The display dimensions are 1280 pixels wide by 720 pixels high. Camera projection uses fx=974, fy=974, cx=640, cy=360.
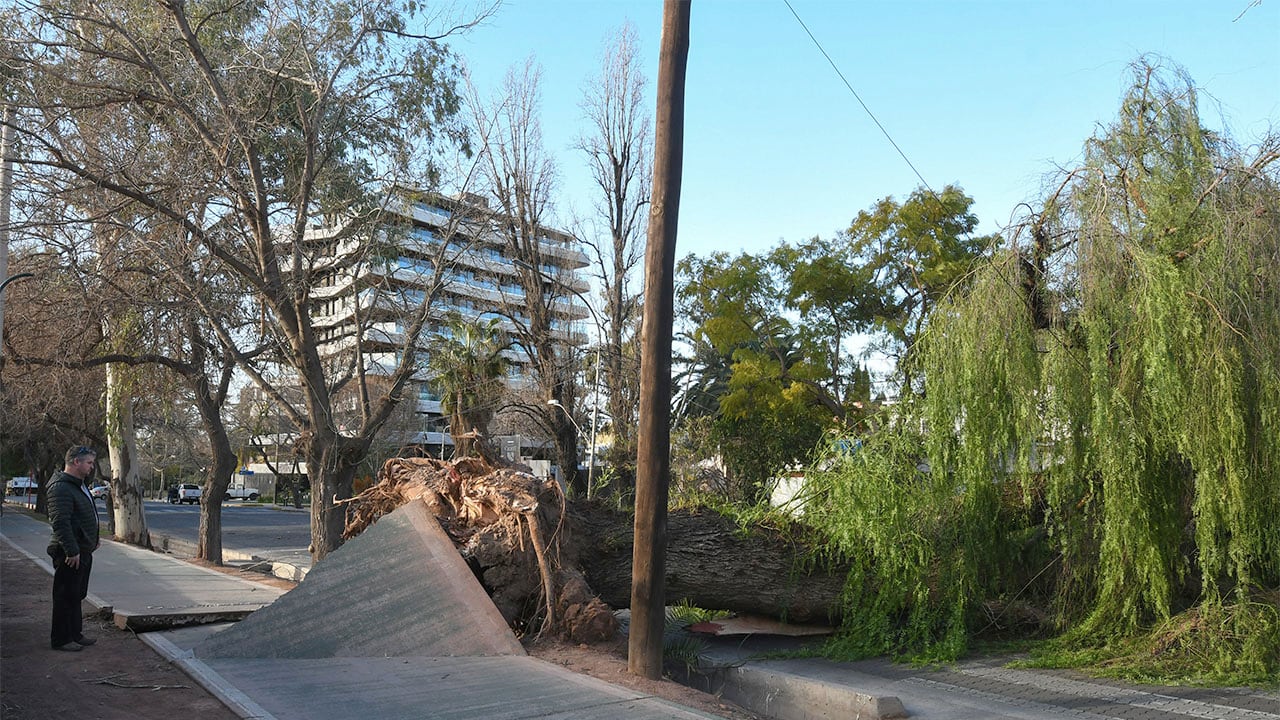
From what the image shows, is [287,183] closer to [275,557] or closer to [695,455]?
[275,557]

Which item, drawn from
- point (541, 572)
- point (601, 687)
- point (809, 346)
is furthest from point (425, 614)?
point (809, 346)

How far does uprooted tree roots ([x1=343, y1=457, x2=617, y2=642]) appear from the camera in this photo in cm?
898

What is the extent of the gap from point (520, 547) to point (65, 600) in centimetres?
385

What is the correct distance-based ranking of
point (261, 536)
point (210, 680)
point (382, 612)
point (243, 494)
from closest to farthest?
1. point (210, 680)
2. point (382, 612)
3. point (261, 536)
4. point (243, 494)

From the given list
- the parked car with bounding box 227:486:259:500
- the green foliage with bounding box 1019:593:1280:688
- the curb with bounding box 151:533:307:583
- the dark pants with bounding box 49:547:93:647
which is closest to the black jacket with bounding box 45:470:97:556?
the dark pants with bounding box 49:547:93:647

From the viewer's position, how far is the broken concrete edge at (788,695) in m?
7.40

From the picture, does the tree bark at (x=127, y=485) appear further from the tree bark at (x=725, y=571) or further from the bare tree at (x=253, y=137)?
the tree bark at (x=725, y=571)

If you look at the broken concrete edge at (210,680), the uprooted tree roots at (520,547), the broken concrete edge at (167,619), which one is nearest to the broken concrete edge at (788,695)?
the uprooted tree roots at (520,547)

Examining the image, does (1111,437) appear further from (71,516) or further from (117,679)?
(71,516)

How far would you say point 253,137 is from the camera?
13.0 metres

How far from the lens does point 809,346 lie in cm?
2948

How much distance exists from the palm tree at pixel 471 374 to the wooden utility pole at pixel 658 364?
13.8m

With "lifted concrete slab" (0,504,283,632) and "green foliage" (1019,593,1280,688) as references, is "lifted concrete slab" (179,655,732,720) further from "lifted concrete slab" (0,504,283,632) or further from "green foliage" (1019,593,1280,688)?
"green foliage" (1019,593,1280,688)

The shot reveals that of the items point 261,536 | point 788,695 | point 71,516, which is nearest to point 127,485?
point 261,536
